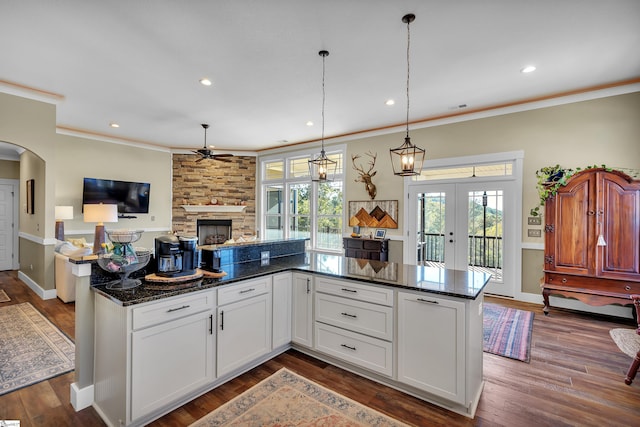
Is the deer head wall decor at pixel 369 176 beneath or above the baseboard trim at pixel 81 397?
above

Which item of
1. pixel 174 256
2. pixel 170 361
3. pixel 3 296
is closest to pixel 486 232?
pixel 174 256

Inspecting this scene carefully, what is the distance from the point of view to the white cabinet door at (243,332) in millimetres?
2320

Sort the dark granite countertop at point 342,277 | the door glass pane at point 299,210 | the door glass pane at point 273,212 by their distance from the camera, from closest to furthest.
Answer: the dark granite countertop at point 342,277 < the door glass pane at point 299,210 < the door glass pane at point 273,212

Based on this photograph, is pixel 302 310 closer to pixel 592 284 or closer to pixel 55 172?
pixel 592 284

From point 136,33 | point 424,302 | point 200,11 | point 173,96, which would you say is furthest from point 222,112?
point 424,302

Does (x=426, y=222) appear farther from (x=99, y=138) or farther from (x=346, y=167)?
(x=99, y=138)

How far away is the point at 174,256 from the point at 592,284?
4.69 meters

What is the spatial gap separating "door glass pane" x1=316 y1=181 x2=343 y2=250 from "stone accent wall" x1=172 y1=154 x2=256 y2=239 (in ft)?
6.96

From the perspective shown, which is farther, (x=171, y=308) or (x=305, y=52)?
(x=305, y=52)

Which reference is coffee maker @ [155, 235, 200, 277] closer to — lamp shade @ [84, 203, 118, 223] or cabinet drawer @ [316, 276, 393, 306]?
cabinet drawer @ [316, 276, 393, 306]

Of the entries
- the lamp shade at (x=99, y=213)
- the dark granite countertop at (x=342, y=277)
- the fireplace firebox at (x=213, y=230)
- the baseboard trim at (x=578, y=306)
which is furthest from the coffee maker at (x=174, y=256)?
the fireplace firebox at (x=213, y=230)

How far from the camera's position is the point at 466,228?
16.3ft

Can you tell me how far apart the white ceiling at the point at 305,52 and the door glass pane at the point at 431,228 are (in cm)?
147

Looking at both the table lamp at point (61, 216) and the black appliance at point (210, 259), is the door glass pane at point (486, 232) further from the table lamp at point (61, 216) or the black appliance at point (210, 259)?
the table lamp at point (61, 216)
